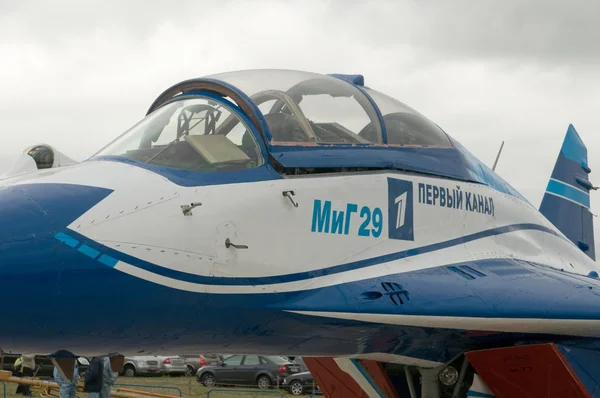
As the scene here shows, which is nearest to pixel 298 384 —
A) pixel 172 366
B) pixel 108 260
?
pixel 172 366

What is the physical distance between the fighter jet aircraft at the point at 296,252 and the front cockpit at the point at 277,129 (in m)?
0.02

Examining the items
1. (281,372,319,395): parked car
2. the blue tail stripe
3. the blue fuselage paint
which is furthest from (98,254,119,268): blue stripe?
(281,372,319,395): parked car

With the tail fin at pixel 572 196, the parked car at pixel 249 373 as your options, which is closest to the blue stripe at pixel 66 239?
the tail fin at pixel 572 196

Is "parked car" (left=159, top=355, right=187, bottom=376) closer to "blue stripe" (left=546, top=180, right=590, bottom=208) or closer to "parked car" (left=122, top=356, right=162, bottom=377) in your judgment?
"parked car" (left=122, top=356, right=162, bottom=377)

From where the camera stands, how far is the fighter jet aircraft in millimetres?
5496

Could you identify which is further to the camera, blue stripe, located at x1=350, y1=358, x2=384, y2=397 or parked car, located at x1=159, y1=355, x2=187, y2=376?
parked car, located at x1=159, y1=355, x2=187, y2=376

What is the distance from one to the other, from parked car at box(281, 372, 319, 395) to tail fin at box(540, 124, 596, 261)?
12.9 metres

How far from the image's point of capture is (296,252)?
6613mm

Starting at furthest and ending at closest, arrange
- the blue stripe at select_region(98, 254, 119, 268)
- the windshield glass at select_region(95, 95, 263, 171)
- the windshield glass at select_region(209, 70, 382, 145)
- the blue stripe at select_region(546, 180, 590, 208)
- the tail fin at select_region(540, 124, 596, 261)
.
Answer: the blue stripe at select_region(546, 180, 590, 208), the tail fin at select_region(540, 124, 596, 261), the windshield glass at select_region(209, 70, 382, 145), the windshield glass at select_region(95, 95, 263, 171), the blue stripe at select_region(98, 254, 119, 268)

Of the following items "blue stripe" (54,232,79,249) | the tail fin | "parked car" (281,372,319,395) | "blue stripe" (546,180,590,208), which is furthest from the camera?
"parked car" (281,372,319,395)

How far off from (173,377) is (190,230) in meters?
27.0

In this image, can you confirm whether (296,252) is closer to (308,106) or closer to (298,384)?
(308,106)

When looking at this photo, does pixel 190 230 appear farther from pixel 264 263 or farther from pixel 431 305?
pixel 431 305

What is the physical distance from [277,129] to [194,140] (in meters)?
0.69
